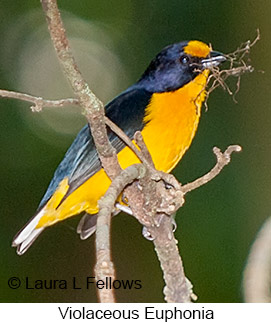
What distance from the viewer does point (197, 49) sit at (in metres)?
2.82

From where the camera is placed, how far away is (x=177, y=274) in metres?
2.26

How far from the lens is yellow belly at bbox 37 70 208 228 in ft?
9.18

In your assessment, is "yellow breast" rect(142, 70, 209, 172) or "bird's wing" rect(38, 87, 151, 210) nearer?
"bird's wing" rect(38, 87, 151, 210)

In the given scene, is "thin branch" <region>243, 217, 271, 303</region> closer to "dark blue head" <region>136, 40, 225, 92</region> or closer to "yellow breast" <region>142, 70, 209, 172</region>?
"yellow breast" <region>142, 70, 209, 172</region>

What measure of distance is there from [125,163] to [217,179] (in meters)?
0.67

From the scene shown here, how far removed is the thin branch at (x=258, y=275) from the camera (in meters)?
2.66

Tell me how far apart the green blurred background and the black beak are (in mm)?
229

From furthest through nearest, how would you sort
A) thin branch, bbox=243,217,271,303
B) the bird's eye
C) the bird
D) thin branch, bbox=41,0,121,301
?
the bird's eye < the bird < thin branch, bbox=243,217,271,303 < thin branch, bbox=41,0,121,301

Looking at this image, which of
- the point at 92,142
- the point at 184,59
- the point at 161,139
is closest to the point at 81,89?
the point at 92,142

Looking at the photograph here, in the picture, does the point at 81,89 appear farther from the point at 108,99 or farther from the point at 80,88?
the point at 108,99

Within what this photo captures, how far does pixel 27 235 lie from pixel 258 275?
1.00 m

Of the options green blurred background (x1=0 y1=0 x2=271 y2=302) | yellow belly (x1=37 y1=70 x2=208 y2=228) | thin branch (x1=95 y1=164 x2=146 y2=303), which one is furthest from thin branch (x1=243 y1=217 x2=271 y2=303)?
thin branch (x1=95 y1=164 x2=146 y2=303)

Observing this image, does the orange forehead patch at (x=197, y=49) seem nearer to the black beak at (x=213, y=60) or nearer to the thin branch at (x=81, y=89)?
the black beak at (x=213, y=60)

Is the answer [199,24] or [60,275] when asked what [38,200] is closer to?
[60,275]
